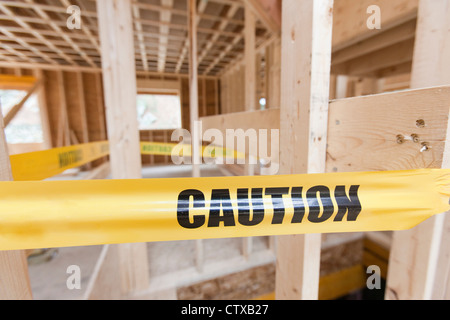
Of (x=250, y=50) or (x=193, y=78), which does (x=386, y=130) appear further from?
(x=250, y=50)

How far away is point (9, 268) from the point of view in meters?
0.74

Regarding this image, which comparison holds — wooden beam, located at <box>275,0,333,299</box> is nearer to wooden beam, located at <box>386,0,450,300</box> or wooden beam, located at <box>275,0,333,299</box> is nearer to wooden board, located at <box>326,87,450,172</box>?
wooden board, located at <box>326,87,450,172</box>

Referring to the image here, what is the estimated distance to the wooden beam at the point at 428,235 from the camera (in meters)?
1.03

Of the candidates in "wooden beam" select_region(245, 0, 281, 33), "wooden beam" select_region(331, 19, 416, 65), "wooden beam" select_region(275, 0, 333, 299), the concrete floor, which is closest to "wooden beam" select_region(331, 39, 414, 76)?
"wooden beam" select_region(331, 19, 416, 65)

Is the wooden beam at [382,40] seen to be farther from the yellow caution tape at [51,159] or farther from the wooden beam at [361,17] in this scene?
the yellow caution tape at [51,159]

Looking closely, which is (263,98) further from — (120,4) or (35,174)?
(35,174)

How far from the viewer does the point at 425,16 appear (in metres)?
1.07

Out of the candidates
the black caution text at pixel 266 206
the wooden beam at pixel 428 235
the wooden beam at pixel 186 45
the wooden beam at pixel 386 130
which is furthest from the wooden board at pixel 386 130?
the wooden beam at pixel 186 45

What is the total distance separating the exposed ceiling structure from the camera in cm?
419

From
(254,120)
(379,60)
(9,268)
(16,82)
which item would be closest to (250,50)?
(379,60)

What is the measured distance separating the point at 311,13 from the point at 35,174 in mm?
1937

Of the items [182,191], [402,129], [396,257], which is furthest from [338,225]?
[396,257]

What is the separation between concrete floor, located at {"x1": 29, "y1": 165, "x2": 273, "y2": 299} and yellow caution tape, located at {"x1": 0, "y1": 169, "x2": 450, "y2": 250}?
230cm

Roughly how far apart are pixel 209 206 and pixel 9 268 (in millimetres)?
787
